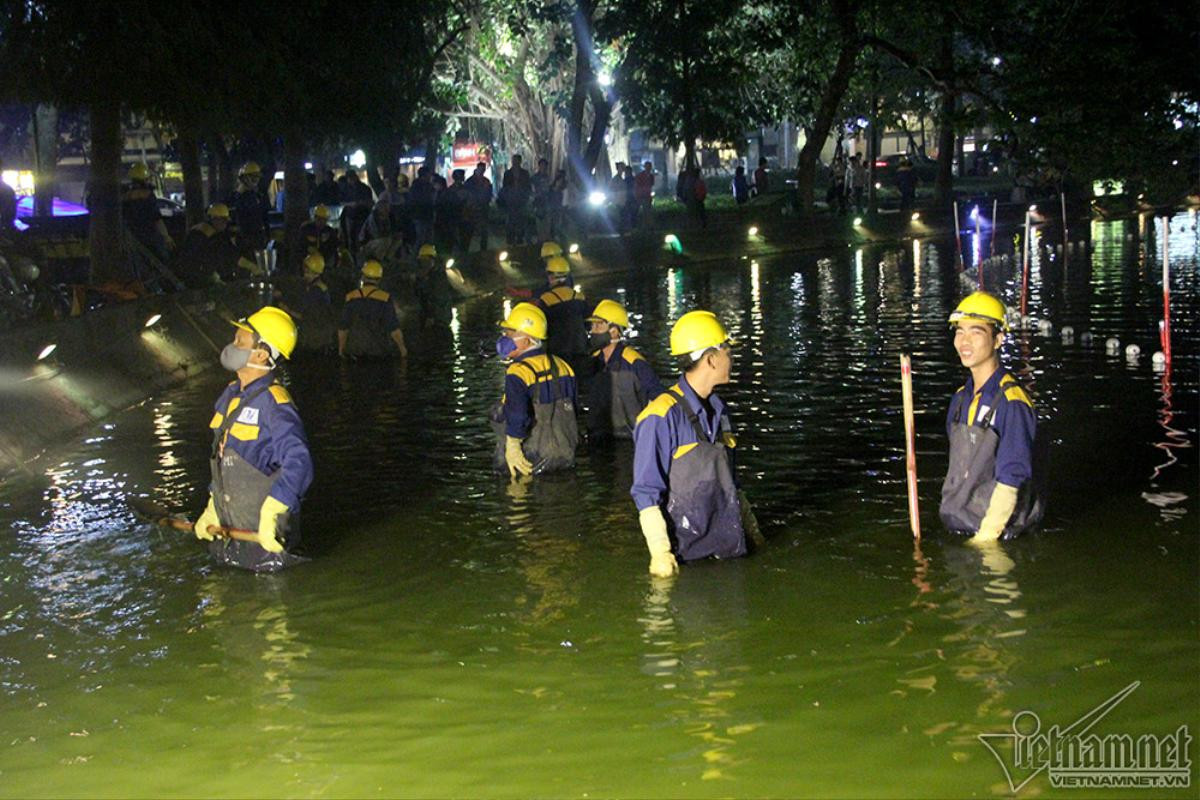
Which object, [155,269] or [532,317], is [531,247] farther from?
[532,317]

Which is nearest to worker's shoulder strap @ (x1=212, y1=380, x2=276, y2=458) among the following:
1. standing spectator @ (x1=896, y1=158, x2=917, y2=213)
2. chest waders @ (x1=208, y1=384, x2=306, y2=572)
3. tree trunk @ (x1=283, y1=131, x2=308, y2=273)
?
chest waders @ (x1=208, y1=384, x2=306, y2=572)

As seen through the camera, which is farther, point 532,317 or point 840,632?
point 532,317

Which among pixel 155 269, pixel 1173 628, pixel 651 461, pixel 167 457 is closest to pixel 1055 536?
pixel 1173 628

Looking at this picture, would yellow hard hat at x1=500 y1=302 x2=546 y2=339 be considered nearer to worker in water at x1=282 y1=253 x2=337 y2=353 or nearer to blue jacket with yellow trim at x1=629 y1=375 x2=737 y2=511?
blue jacket with yellow trim at x1=629 y1=375 x2=737 y2=511

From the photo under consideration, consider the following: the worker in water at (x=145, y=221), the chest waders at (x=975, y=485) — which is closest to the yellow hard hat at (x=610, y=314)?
the chest waders at (x=975, y=485)

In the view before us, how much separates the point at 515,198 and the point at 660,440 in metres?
29.1

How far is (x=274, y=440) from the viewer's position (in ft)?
32.4

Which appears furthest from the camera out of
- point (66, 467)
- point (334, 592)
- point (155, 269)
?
point (155, 269)

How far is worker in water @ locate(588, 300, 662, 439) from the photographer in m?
14.4

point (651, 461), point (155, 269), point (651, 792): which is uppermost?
point (155, 269)

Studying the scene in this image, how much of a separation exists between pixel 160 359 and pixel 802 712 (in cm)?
1425

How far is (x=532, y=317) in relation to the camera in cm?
1314

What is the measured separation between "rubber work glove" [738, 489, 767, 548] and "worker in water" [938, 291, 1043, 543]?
1.25 metres

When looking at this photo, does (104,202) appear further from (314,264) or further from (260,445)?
(260,445)
